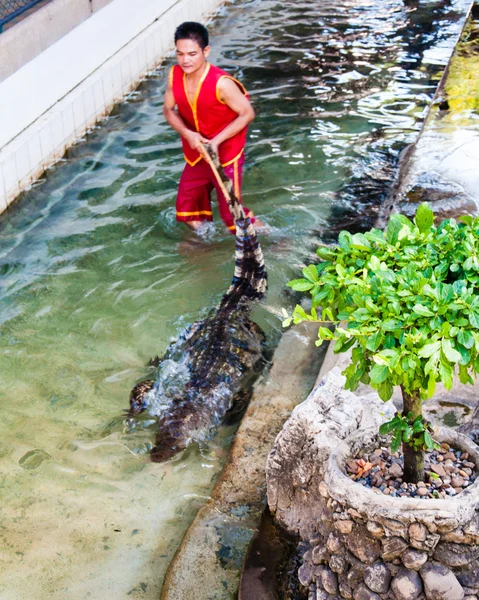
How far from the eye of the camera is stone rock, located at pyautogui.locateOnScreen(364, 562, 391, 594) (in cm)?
292

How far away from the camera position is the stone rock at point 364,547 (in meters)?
2.96

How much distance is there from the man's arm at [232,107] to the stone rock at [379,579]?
155 inches

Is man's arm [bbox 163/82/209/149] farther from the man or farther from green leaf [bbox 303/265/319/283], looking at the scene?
green leaf [bbox 303/265/319/283]

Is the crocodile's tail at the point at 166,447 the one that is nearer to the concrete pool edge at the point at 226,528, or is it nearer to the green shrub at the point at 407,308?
the concrete pool edge at the point at 226,528

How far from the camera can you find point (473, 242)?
2.94 m

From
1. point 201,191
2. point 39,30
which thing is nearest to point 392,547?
point 201,191

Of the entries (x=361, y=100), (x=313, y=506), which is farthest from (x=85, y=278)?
(x=361, y=100)

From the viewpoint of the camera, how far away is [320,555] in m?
3.15

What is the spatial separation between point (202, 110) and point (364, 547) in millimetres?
4298

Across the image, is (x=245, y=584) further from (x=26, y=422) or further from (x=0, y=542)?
(x=26, y=422)

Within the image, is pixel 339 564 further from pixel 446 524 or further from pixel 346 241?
pixel 346 241

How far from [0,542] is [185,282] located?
10.2 feet

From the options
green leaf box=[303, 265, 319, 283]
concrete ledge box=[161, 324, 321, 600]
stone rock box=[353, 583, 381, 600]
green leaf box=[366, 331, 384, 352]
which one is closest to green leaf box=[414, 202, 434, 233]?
green leaf box=[303, 265, 319, 283]

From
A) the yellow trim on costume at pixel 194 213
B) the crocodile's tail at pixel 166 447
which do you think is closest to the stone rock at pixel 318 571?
the crocodile's tail at pixel 166 447
